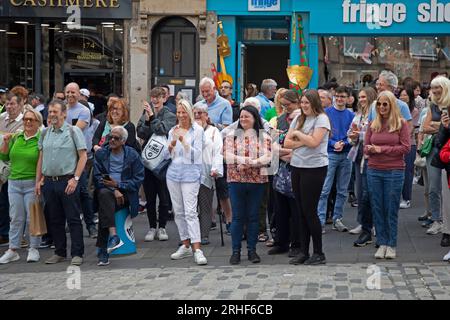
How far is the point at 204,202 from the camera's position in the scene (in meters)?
9.98

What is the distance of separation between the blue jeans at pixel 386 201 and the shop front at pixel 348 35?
10283 millimetres

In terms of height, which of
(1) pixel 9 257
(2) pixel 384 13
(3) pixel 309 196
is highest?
(2) pixel 384 13

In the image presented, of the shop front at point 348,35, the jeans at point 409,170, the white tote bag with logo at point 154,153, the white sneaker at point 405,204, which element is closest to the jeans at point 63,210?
the white tote bag with logo at point 154,153

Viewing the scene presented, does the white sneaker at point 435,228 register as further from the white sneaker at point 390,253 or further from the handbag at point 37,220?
the handbag at point 37,220

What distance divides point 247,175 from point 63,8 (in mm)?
11986

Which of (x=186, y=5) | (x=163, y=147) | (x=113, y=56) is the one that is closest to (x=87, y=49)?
(x=113, y=56)

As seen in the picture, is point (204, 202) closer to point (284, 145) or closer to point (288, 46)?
point (284, 145)

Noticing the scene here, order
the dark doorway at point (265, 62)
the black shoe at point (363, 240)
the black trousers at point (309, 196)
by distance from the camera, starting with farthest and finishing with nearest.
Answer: the dark doorway at point (265, 62) → the black shoe at point (363, 240) → the black trousers at point (309, 196)

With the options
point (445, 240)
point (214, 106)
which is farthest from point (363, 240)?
point (214, 106)

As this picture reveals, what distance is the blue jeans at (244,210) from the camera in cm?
897

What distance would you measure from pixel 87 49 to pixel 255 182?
1181cm

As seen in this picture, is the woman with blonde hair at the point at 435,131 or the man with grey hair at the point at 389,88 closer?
the woman with blonde hair at the point at 435,131

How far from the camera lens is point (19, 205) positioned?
32.0 feet

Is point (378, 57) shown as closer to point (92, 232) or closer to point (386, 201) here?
point (92, 232)
